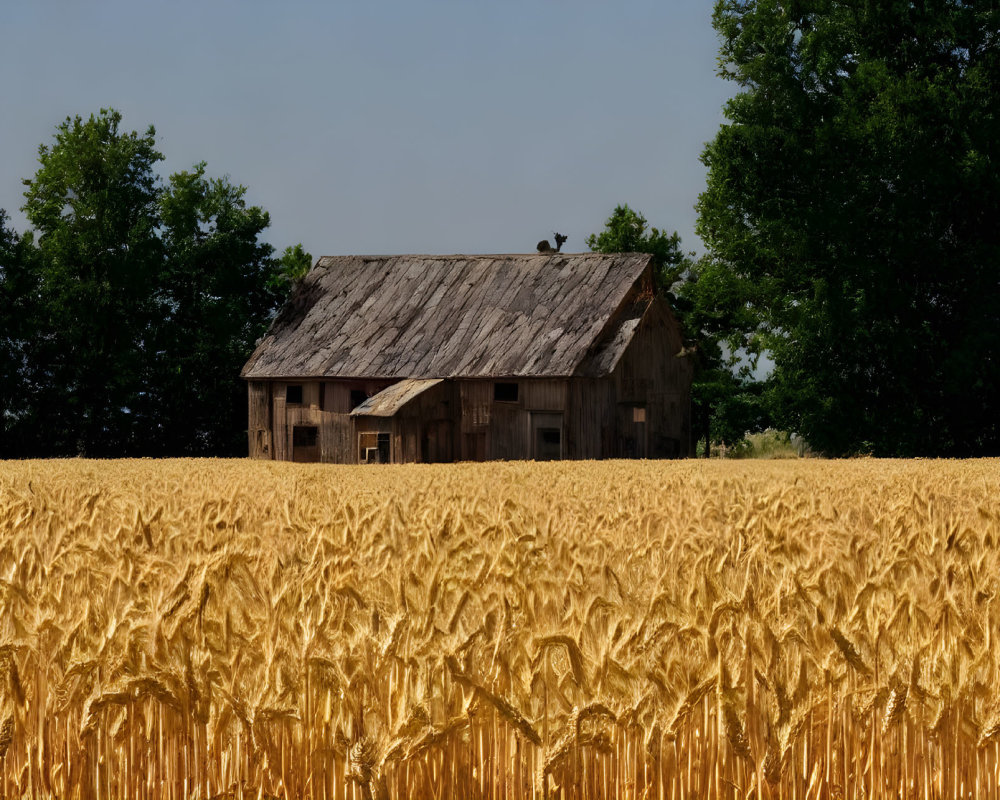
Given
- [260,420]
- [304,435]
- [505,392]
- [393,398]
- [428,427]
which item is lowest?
[304,435]

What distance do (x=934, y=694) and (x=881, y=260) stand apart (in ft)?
147

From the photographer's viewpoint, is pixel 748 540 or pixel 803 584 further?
pixel 748 540

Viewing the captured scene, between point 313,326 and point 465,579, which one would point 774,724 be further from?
point 313,326

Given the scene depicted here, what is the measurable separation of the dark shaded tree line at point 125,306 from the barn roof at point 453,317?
9559mm

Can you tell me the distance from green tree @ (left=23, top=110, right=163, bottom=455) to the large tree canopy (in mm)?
27437

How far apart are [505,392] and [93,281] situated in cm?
2400

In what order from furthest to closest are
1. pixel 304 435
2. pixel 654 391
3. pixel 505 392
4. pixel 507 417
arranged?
pixel 304 435, pixel 654 391, pixel 505 392, pixel 507 417

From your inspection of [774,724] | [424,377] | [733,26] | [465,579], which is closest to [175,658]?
[465,579]

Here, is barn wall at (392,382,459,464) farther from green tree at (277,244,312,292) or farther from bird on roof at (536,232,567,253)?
green tree at (277,244,312,292)

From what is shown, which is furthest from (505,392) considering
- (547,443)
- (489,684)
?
(489,684)

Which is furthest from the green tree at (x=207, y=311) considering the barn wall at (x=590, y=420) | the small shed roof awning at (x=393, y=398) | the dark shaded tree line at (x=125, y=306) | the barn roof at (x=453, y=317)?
the barn wall at (x=590, y=420)

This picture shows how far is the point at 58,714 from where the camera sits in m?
4.53

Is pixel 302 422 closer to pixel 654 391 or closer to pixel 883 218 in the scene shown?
pixel 654 391

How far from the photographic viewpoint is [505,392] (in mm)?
43562
